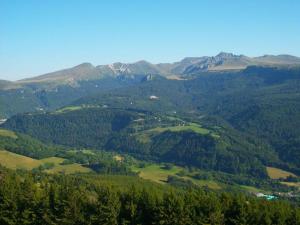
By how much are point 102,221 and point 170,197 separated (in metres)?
13.2

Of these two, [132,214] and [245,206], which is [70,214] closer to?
[132,214]

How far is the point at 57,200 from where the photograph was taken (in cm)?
9575

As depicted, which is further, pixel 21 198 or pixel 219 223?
pixel 21 198

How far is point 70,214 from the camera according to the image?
9400cm

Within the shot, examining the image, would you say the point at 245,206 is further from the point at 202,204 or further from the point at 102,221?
the point at 102,221

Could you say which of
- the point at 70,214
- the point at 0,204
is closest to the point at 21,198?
the point at 0,204

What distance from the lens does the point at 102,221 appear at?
91.7m

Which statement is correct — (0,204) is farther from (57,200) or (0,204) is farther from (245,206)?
(245,206)

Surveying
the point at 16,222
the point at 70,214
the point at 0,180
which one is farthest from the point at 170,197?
the point at 0,180

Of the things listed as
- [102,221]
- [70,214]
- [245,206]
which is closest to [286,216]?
[245,206]

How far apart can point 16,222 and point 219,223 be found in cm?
3804

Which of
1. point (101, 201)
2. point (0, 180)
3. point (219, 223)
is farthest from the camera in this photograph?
point (0, 180)

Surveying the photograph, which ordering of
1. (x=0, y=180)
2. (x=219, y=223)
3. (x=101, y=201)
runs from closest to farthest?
(x=219, y=223) → (x=101, y=201) → (x=0, y=180)

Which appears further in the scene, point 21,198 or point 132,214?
point 21,198
